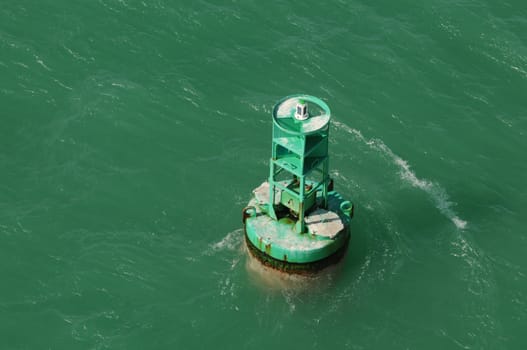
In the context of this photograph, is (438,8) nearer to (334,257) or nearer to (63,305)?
(334,257)

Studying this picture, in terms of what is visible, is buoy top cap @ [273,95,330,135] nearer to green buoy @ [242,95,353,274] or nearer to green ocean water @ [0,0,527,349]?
green buoy @ [242,95,353,274]

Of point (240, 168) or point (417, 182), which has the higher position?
point (240, 168)

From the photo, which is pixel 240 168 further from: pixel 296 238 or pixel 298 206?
pixel 296 238

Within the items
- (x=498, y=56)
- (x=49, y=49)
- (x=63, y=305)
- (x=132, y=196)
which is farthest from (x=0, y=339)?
(x=498, y=56)

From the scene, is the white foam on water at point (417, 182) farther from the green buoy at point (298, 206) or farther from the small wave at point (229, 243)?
the small wave at point (229, 243)

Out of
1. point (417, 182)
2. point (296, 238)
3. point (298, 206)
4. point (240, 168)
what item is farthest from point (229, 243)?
point (417, 182)
